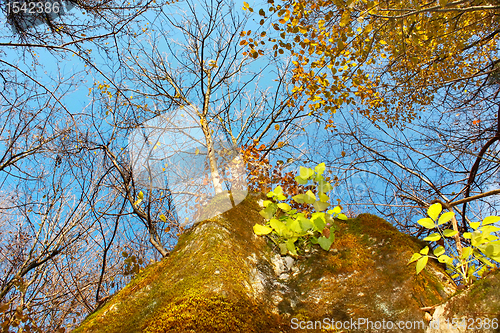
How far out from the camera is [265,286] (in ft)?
5.29

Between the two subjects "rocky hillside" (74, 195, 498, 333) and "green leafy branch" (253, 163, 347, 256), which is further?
"green leafy branch" (253, 163, 347, 256)

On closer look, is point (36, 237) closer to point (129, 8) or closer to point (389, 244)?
point (129, 8)

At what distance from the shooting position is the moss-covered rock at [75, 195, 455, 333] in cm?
127

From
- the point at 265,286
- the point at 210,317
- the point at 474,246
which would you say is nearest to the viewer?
the point at 210,317

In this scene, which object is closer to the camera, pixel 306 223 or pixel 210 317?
pixel 210 317

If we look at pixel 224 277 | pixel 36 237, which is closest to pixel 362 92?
pixel 224 277

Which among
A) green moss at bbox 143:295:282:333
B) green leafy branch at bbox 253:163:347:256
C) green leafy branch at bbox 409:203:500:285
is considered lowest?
green leafy branch at bbox 409:203:500:285
